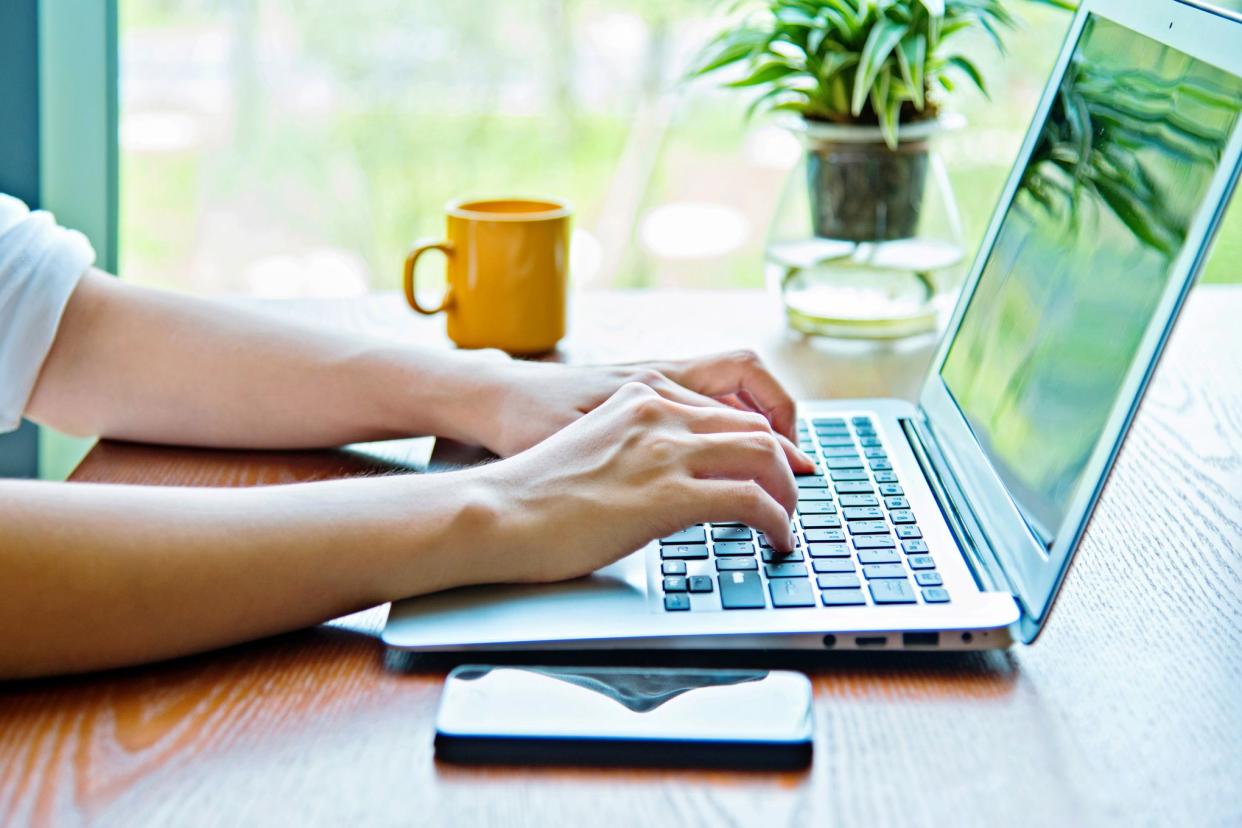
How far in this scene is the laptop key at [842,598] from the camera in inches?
24.4

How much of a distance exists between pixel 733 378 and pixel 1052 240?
226 millimetres

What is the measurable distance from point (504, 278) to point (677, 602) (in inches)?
22.0

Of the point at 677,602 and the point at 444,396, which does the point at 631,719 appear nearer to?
the point at 677,602

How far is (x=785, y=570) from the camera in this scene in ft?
2.15

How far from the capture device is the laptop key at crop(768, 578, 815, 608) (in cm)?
62

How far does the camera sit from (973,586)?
636mm

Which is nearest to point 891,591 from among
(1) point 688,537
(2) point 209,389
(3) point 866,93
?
(1) point 688,537

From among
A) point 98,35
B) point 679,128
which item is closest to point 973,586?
point 98,35

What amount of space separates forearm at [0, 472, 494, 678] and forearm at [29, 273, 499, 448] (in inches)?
9.3

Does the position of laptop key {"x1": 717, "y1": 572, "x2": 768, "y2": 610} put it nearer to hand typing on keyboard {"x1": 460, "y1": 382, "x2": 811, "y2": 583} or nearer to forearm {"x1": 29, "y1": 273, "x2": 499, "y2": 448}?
hand typing on keyboard {"x1": 460, "y1": 382, "x2": 811, "y2": 583}

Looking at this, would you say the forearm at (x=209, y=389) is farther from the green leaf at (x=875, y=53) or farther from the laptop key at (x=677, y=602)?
the green leaf at (x=875, y=53)

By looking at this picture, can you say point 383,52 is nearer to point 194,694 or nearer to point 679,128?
point 679,128

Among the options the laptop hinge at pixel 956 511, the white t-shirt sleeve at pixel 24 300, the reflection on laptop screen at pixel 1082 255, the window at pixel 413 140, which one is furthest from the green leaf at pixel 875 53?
the window at pixel 413 140

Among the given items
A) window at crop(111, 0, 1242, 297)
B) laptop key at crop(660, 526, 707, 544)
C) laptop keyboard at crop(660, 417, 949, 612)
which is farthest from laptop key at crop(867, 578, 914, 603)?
window at crop(111, 0, 1242, 297)
